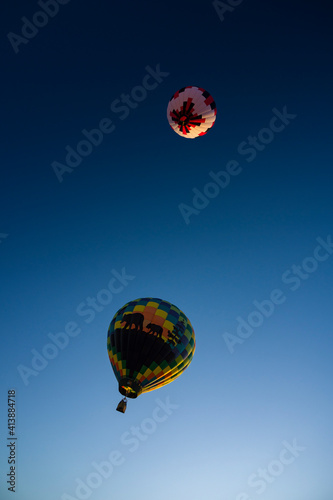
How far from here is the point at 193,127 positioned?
1617cm

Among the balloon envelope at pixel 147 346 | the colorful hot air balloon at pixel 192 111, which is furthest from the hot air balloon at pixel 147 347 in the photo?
the colorful hot air balloon at pixel 192 111

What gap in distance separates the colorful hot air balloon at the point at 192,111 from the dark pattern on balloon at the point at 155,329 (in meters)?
9.22

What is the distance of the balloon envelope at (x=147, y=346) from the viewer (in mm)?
13125

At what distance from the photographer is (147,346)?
43.7 ft

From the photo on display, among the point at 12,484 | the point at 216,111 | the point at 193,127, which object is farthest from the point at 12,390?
the point at 216,111

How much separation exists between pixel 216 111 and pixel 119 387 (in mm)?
13235

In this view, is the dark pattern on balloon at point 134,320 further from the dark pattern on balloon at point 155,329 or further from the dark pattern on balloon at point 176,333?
the dark pattern on balloon at point 176,333

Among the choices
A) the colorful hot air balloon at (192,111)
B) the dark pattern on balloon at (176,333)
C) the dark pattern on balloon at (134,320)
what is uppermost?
the colorful hot air balloon at (192,111)

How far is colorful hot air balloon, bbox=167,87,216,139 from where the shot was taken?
15.8 meters

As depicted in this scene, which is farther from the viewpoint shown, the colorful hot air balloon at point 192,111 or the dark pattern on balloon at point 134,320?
the colorful hot air balloon at point 192,111

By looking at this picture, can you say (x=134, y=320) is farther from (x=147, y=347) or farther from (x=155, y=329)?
(x=147, y=347)

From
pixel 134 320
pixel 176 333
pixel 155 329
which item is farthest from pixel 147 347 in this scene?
pixel 176 333

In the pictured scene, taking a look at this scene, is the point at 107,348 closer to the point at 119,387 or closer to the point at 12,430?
the point at 119,387

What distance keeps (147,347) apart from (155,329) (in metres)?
0.79
